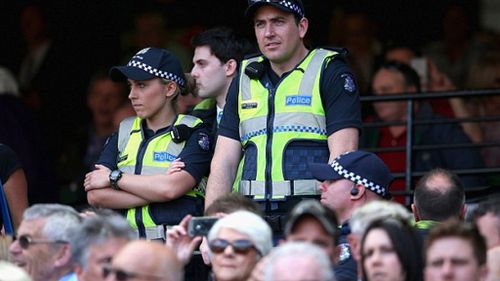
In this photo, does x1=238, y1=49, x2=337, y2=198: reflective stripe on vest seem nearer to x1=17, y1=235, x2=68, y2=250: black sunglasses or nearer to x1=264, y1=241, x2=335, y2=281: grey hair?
x1=17, y1=235, x2=68, y2=250: black sunglasses

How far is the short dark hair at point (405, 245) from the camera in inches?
328

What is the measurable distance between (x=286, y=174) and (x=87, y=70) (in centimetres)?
612

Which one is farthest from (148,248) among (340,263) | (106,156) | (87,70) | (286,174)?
(87,70)

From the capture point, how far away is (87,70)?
52.9 feet

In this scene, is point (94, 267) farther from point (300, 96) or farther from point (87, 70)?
point (87, 70)

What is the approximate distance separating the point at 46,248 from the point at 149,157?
5.17 feet

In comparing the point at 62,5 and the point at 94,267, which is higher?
the point at 62,5

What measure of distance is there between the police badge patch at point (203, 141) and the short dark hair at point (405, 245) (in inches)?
105

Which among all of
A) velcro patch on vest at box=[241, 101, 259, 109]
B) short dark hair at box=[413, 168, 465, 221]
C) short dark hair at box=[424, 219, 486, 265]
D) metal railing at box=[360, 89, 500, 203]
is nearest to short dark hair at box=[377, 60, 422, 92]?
metal railing at box=[360, 89, 500, 203]

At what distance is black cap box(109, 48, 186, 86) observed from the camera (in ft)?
36.2

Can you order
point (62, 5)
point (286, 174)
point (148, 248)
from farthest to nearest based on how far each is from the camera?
point (62, 5), point (286, 174), point (148, 248)

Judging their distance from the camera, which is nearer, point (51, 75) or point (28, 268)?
point (28, 268)

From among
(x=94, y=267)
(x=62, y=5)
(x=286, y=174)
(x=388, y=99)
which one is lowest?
(x=94, y=267)

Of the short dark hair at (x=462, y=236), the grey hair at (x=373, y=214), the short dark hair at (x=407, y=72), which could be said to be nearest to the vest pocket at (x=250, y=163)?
the grey hair at (x=373, y=214)
